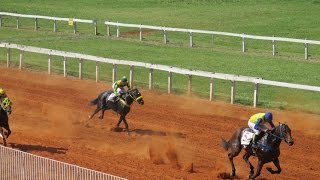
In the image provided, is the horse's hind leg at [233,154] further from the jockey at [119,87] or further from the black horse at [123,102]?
the jockey at [119,87]

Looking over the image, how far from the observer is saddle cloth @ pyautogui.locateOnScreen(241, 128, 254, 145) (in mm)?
16203

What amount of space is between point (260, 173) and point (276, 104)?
8.38 metres

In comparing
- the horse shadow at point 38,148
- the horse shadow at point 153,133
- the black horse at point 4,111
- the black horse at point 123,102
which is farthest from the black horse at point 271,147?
the black horse at point 4,111

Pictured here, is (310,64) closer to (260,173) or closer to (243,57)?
(243,57)

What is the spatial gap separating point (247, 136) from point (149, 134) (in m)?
5.36

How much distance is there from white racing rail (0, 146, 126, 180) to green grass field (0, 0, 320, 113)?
11524mm

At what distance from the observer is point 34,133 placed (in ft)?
70.1

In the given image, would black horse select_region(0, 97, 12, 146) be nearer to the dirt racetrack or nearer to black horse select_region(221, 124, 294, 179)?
the dirt racetrack

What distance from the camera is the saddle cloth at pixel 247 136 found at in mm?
16203

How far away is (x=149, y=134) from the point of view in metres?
21.2

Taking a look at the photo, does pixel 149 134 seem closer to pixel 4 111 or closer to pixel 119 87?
pixel 119 87

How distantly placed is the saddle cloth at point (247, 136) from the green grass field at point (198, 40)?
8.18 m

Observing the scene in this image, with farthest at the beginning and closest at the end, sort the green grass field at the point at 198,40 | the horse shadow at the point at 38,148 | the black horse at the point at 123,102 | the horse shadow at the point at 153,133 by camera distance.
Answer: the green grass field at the point at 198,40 → the horse shadow at the point at 153,133 → the black horse at the point at 123,102 → the horse shadow at the point at 38,148

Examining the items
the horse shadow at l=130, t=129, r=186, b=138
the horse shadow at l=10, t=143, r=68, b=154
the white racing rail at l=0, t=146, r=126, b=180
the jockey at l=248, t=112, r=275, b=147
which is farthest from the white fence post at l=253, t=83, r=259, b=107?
the white racing rail at l=0, t=146, r=126, b=180
